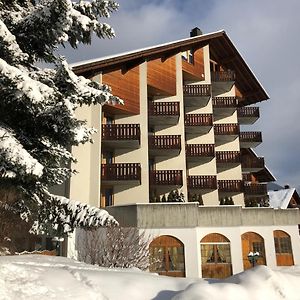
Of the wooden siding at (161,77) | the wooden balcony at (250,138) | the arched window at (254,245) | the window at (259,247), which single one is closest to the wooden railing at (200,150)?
the wooden siding at (161,77)

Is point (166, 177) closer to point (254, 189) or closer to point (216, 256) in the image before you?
point (216, 256)

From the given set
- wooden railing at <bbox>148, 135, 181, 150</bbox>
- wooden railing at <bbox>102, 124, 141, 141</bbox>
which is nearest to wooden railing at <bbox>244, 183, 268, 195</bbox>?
wooden railing at <bbox>148, 135, 181, 150</bbox>

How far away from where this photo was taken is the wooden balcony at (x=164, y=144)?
28109 millimetres

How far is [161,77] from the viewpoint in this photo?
99.5ft

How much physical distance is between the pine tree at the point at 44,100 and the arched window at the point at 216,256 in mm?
17371

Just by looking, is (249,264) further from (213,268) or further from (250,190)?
(250,190)

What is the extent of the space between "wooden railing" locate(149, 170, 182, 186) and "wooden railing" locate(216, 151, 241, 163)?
6091 millimetres

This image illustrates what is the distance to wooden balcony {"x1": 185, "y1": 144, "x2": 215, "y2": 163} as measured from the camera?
30688 mm

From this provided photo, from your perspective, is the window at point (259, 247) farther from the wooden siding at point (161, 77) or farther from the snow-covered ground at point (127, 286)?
the snow-covered ground at point (127, 286)

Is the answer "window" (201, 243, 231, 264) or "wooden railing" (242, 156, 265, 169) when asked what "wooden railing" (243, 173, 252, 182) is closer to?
"wooden railing" (242, 156, 265, 169)

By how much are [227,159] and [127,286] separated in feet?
85.7

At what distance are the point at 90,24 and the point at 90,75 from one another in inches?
696

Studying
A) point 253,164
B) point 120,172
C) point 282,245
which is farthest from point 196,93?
point 282,245

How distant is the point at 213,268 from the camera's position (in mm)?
25172
